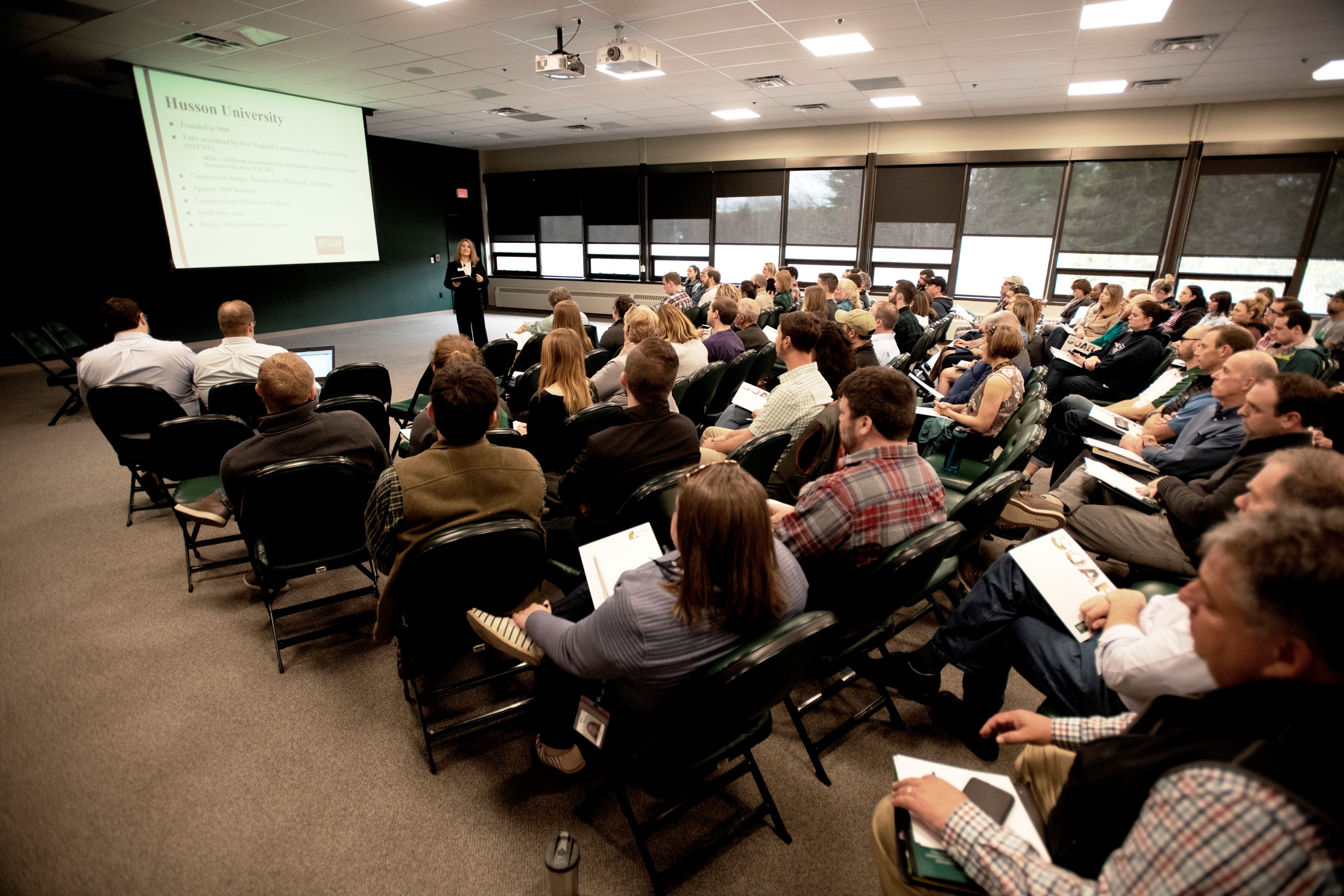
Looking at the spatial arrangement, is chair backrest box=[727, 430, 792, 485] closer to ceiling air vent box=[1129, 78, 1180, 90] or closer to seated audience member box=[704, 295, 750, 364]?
seated audience member box=[704, 295, 750, 364]

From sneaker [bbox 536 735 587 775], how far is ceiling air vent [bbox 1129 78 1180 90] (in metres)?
8.95

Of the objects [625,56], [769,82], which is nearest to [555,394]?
[625,56]

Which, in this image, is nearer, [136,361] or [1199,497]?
[1199,497]

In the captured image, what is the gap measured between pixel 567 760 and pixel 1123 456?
115 inches

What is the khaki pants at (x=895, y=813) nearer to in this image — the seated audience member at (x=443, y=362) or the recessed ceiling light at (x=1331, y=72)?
the seated audience member at (x=443, y=362)

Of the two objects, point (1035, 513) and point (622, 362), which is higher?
point (622, 362)

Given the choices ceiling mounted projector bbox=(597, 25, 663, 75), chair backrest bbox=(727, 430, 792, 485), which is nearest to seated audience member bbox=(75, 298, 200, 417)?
chair backrest bbox=(727, 430, 792, 485)

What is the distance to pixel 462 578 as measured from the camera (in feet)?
Result: 6.03

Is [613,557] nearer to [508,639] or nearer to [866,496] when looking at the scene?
[508,639]

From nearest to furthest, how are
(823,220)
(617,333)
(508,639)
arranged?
(508,639) < (617,333) < (823,220)

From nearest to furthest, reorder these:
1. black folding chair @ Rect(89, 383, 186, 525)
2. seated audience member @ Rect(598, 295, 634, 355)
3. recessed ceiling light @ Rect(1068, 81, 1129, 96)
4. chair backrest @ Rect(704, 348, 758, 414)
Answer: black folding chair @ Rect(89, 383, 186, 525) < chair backrest @ Rect(704, 348, 758, 414) < seated audience member @ Rect(598, 295, 634, 355) < recessed ceiling light @ Rect(1068, 81, 1129, 96)

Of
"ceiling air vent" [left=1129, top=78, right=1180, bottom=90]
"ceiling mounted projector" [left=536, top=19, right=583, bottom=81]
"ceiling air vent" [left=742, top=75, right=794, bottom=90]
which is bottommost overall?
"ceiling mounted projector" [left=536, top=19, right=583, bottom=81]

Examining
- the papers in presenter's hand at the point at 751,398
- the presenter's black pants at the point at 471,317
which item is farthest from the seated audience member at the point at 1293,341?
the presenter's black pants at the point at 471,317

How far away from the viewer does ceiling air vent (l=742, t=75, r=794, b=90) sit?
709 cm
